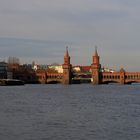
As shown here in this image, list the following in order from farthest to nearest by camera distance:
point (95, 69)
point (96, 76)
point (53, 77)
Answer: point (53, 77), point (95, 69), point (96, 76)

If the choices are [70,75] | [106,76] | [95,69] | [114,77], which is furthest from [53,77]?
[114,77]

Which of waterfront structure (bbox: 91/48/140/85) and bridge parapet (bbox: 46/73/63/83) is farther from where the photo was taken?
bridge parapet (bbox: 46/73/63/83)

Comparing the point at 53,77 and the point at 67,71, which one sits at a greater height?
the point at 67,71

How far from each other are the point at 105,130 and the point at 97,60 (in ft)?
468

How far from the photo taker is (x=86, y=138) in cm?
2820

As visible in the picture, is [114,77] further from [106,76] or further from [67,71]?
[67,71]

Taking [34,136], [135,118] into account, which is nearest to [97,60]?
[135,118]

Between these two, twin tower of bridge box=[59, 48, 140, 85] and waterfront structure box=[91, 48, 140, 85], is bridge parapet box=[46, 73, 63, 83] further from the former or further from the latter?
waterfront structure box=[91, 48, 140, 85]

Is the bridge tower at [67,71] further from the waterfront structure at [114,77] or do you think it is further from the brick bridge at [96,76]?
the waterfront structure at [114,77]

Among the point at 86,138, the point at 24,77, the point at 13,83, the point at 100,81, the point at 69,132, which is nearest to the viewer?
the point at 86,138

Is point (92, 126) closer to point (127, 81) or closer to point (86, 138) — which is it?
point (86, 138)

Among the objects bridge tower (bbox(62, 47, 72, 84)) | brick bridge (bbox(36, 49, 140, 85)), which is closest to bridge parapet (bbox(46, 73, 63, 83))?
brick bridge (bbox(36, 49, 140, 85))

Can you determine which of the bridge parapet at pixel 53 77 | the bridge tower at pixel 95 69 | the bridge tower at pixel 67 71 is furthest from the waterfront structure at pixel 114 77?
the bridge parapet at pixel 53 77

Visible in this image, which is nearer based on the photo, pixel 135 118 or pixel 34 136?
pixel 34 136
